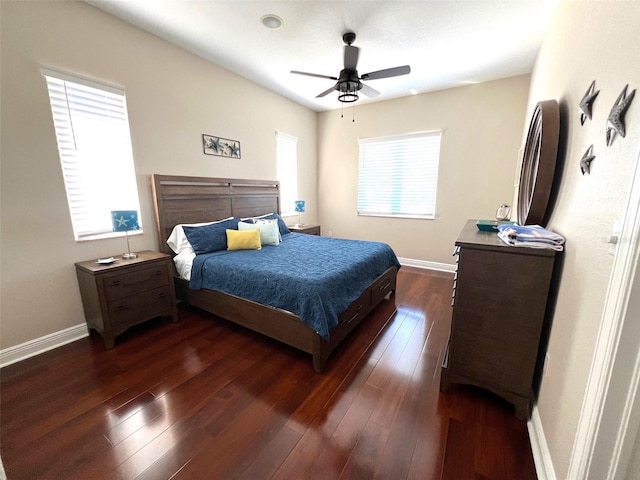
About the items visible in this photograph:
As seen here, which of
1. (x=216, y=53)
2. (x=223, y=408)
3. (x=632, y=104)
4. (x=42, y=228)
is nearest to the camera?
(x=632, y=104)

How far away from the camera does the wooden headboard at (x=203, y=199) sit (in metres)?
2.86

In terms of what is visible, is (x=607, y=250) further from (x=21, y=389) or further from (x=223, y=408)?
(x=21, y=389)

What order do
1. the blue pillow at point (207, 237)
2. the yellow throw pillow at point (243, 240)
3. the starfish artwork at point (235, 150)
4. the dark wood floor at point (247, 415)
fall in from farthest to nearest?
the starfish artwork at point (235, 150), the yellow throw pillow at point (243, 240), the blue pillow at point (207, 237), the dark wood floor at point (247, 415)

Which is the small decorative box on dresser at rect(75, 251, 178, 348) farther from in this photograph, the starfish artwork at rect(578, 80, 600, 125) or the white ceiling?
the starfish artwork at rect(578, 80, 600, 125)

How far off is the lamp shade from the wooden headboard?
17.6 inches

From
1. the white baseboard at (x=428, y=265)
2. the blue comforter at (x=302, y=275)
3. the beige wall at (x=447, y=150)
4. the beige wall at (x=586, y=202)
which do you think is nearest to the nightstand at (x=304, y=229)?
the beige wall at (x=447, y=150)

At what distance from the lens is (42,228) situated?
82.9 inches

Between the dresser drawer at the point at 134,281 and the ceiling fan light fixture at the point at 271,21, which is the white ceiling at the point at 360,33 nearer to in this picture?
the ceiling fan light fixture at the point at 271,21

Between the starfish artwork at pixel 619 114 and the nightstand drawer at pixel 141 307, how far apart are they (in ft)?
10.5

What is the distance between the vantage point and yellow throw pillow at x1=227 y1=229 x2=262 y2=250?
3.00 metres

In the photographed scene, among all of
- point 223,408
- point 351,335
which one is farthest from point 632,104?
point 223,408

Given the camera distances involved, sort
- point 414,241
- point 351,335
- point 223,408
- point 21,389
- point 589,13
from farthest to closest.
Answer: point 414,241
point 351,335
point 21,389
point 223,408
point 589,13

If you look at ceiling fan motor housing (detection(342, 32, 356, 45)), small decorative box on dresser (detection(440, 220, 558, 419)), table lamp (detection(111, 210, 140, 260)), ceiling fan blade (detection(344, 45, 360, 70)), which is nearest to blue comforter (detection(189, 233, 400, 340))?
table lamp (detection(111, 210, 140, 260))

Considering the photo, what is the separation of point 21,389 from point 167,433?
4.06 feet
